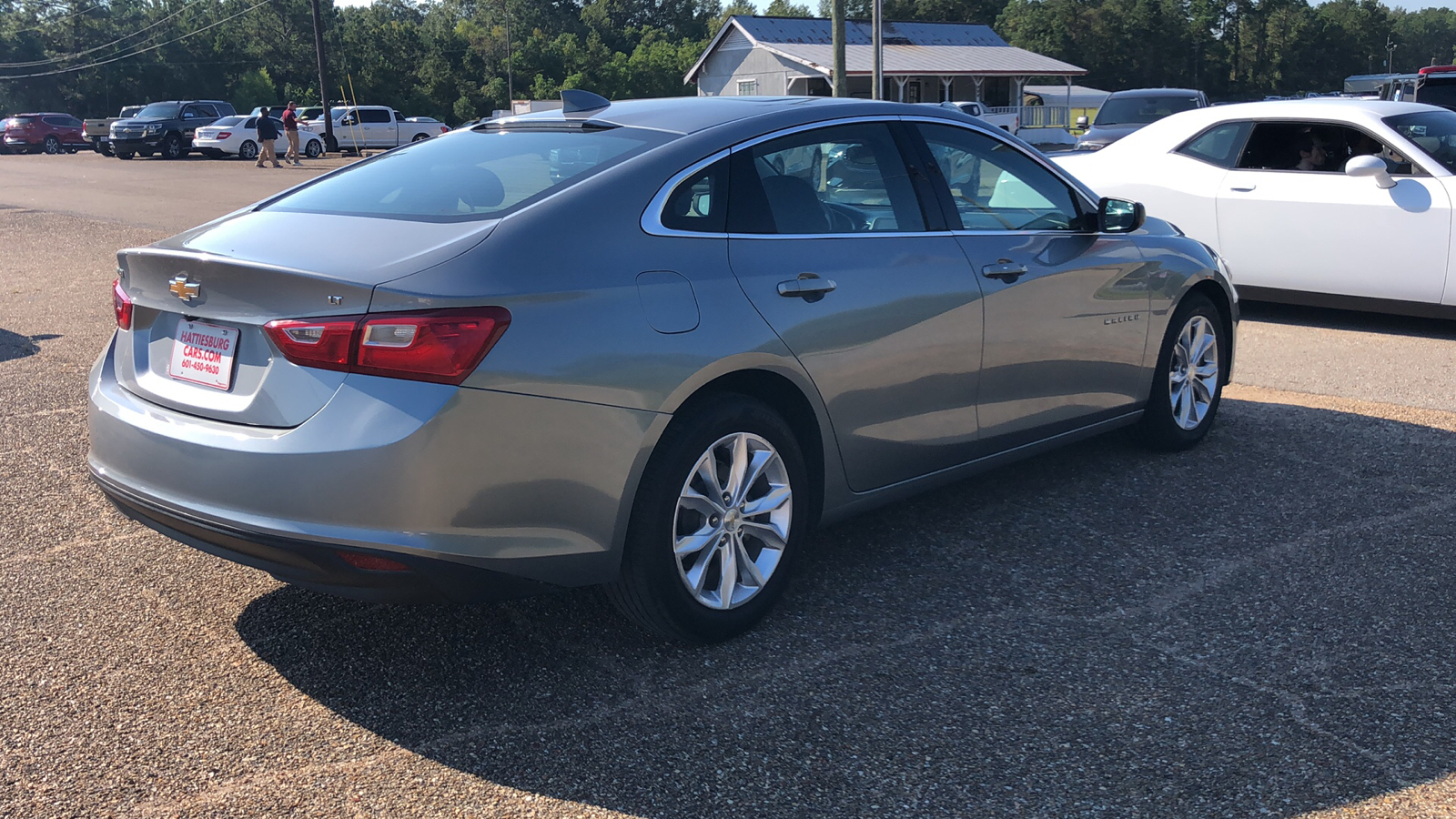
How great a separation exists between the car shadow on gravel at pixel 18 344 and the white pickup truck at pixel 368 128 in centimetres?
3229

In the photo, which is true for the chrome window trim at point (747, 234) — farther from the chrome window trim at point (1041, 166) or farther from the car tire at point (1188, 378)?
the car tire at point (1188, 378)

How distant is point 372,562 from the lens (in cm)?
306

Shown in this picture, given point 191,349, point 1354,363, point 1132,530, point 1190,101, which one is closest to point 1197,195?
point 1354,363

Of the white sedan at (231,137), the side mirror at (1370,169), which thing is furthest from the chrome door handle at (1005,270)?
the white sedan at (231,137)

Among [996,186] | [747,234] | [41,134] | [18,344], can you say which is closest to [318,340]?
[747,234]

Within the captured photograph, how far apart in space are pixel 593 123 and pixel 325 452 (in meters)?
1.63

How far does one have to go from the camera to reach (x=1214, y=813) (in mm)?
2844

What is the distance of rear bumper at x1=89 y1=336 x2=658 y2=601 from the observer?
3.01 m

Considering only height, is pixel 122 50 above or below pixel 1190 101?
above

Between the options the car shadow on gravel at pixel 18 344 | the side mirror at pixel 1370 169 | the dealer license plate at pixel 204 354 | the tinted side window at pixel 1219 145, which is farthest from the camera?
the tinted side window at pixel 1219 145

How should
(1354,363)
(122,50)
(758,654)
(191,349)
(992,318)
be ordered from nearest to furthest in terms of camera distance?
(191,349), (758,654), (992,318), (1354,363), (122,50)

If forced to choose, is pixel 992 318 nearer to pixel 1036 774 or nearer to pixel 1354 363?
pixel 1036 774

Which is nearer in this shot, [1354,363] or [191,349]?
[191,349]

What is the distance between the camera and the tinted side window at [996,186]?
4.57m
